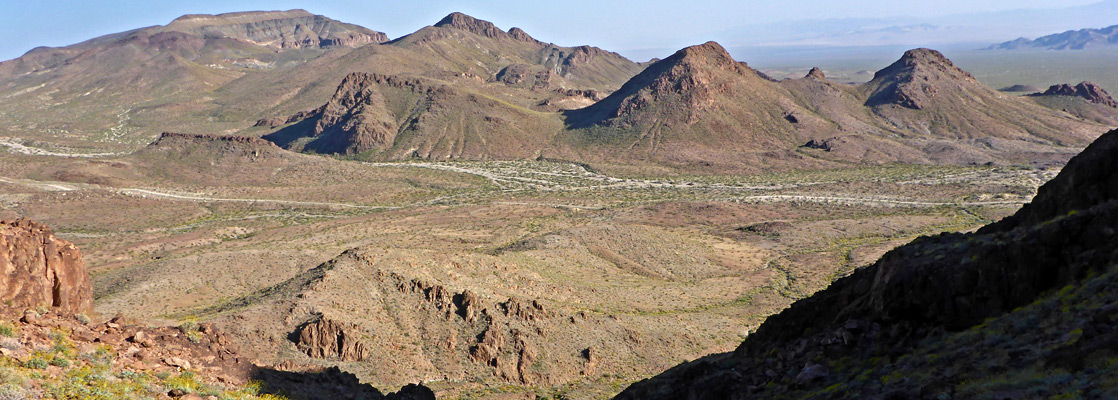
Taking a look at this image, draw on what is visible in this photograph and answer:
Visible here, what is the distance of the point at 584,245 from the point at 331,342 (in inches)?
1097

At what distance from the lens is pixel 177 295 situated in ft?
133

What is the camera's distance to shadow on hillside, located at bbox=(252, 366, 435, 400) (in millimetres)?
19203

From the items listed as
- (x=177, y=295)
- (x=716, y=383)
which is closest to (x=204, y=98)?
(x=177, y=295)

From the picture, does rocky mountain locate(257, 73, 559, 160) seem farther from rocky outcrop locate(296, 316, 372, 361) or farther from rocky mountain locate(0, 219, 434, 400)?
rocky mountain locate(0, 219, 434, 400)

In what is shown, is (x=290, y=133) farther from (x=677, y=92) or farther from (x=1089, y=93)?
(x=1089, y=93)

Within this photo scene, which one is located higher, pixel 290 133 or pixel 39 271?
pixel 290 133

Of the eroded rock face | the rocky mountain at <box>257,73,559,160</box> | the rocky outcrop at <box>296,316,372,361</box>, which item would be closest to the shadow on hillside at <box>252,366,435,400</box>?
the eroded rock face

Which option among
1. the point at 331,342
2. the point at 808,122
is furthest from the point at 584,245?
the point at 808,122

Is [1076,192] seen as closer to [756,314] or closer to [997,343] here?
[997,343]

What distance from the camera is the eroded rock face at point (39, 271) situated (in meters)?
18.2

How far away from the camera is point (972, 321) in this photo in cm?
1492

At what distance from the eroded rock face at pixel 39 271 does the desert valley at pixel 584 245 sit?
0.28ft

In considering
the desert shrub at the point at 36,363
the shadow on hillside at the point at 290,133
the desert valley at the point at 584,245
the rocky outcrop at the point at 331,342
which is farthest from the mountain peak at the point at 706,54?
the desert shrub at the point at 36,363

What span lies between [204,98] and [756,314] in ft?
610
